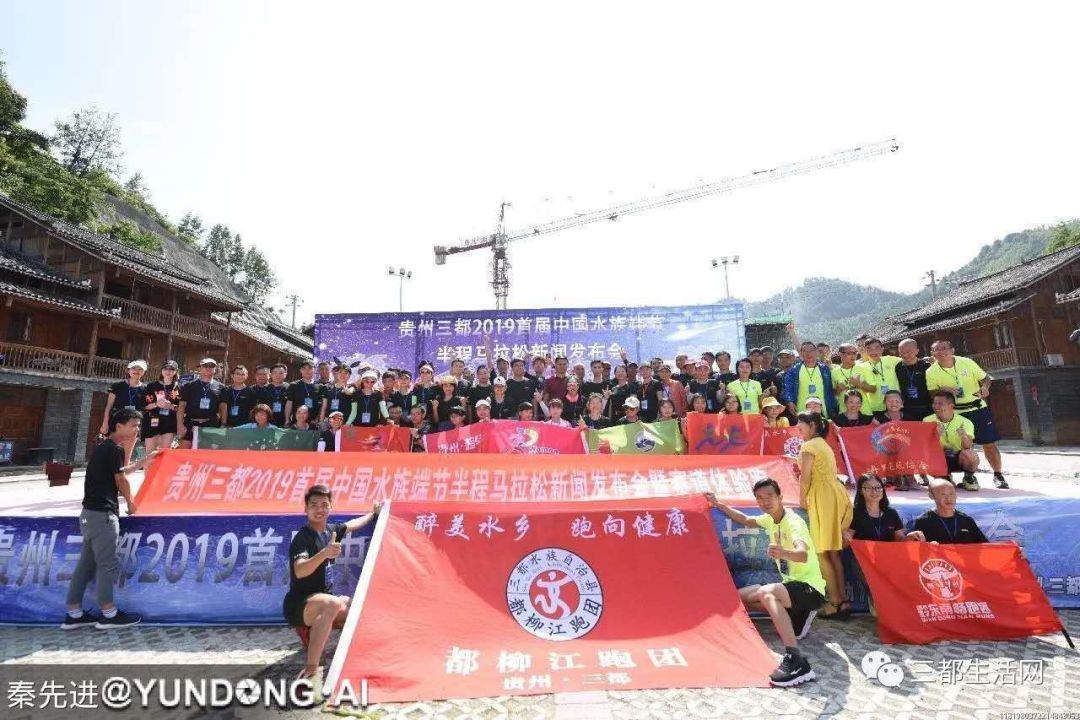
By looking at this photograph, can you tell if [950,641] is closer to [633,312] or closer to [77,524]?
[77,524]

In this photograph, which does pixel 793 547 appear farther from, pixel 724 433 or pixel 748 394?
pixel 748 394

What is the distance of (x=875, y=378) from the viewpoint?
698 centimetres

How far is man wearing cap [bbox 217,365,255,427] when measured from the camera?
7691 mm

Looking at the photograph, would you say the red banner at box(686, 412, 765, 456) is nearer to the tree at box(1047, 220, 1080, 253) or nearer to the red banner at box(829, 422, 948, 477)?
the red banner at box(829, 422, 948, 477)

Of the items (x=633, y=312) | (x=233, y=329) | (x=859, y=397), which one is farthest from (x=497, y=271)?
(x=859, y=397)

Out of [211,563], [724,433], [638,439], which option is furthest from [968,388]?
[211,563]

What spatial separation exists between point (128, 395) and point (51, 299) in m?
19.0

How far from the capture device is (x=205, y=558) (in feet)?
15.9

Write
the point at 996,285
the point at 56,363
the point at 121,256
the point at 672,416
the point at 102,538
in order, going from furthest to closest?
the point at 996,285 < the point at 121,256 < the point at 56,363 < the point at 672,416 < the point at 102,538

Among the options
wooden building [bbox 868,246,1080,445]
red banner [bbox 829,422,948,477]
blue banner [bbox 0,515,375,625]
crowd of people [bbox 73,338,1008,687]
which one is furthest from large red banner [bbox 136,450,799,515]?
wooden building [bbox 868,246,1080,445]

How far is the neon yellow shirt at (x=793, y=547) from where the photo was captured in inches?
→ 165

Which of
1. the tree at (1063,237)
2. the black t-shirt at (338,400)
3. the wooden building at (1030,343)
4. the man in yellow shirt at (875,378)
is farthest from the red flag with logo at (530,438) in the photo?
the tree at (1063,237)

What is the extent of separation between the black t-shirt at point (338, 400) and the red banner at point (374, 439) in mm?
498

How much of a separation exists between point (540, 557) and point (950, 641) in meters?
3.37
